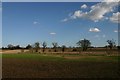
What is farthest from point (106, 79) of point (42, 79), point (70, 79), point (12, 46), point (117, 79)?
point (12, 46)

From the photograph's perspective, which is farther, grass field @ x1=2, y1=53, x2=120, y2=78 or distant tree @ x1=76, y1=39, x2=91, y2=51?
distant tree @ x1=76, y1=39, x2=91, y2=51

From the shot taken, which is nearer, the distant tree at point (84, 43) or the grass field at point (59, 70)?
the grass field at point (59, 70)

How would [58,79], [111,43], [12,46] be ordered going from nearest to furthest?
1. [58,79]
2. [111,43]
3. [12,46]

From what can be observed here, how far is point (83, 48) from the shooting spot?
13450 centimetres

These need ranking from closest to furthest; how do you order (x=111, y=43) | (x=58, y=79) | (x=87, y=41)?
1. (x=58, y=79)
2. (x=111, y=43)
3. (x=87, y=41)

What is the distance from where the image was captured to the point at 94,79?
16938mm

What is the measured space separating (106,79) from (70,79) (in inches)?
95.8

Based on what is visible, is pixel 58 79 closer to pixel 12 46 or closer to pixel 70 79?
pixel 70 79

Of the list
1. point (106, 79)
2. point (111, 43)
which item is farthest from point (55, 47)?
point (106, 79)

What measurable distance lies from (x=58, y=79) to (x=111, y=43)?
11916 centimetres

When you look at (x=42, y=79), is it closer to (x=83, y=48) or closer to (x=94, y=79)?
(x=94, y=79)

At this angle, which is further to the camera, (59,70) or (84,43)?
(84,43)

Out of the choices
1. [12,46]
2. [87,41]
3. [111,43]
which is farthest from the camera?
[12,46]

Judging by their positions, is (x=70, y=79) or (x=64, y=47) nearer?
(x=70, y=79)
